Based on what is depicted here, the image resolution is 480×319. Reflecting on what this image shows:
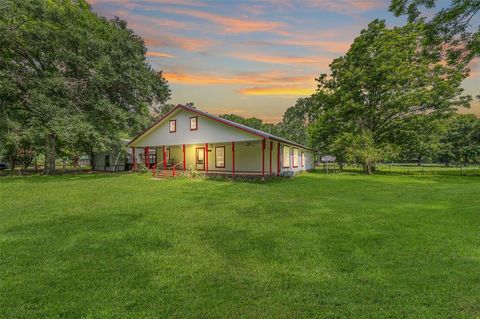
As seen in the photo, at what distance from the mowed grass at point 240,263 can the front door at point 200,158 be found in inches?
567

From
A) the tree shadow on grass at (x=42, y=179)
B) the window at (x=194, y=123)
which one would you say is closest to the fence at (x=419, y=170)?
the window at (x=194, y=123)

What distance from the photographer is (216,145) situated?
2161 centimetres

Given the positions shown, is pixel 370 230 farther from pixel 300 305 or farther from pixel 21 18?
pixel 21 18

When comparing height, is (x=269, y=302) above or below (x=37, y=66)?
below

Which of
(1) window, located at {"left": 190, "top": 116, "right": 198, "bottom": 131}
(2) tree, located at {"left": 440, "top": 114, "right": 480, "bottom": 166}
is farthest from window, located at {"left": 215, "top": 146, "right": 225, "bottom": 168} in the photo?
(2) tree, located at {"left": 440, "top": 114, "right": 480, "bottom": 166}

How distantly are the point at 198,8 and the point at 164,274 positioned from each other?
35.9 feet

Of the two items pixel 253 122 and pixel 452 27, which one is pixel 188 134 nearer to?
pixel 452 27

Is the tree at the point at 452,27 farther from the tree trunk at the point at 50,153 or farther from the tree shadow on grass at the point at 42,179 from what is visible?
the tree trunk at the point at 50,153

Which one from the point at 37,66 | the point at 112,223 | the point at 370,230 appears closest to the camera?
the point at 370,230

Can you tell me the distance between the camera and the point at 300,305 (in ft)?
9.87

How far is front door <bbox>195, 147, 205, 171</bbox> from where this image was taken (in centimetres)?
2230

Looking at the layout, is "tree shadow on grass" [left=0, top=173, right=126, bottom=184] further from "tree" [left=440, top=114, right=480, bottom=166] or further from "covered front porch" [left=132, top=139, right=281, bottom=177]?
"tree" [left=440, top=114, right=480, bottom=166]

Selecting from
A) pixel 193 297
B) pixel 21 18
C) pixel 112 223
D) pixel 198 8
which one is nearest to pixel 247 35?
pixel 198 8

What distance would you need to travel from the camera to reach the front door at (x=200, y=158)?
22297 millimetres
